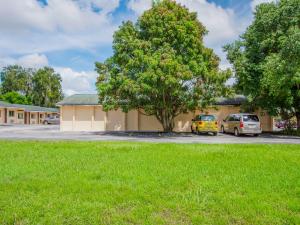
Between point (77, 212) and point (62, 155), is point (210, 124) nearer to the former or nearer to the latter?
point (62, 155)

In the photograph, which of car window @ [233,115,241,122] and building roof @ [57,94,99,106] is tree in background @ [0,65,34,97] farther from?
car window @ [233,115,241,122]

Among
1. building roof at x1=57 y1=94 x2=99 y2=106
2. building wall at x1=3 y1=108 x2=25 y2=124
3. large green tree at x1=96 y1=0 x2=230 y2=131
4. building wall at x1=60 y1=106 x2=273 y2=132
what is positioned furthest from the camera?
building wall at x1=3 y1=108 x2=25 y2=124

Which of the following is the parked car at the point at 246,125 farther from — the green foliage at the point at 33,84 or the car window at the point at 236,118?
the green foliage at the point at 33,84

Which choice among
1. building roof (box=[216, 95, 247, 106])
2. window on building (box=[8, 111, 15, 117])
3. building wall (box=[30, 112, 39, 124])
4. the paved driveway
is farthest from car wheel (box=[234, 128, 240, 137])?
building wall (box=[30, 112, 39, 124])

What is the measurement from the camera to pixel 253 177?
6.89 meters

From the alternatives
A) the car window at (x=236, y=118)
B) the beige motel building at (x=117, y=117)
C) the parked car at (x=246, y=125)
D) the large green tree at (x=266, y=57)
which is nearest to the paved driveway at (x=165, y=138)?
the parked car at (x=246, y=125)

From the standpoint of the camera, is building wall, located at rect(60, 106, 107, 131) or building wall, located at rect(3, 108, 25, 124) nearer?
building wall, located at rect(60, 106, 107, 131)

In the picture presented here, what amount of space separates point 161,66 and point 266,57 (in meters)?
8.36

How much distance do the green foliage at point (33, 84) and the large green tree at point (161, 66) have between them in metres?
52.6

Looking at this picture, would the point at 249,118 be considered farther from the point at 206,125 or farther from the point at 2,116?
the point at 2,116

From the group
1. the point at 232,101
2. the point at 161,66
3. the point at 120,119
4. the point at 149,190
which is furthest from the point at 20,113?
the point at 149,190

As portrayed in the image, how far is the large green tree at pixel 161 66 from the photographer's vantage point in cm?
2053

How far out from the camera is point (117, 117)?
2944 cm

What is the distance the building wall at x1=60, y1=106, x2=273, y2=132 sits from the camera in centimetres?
2855
